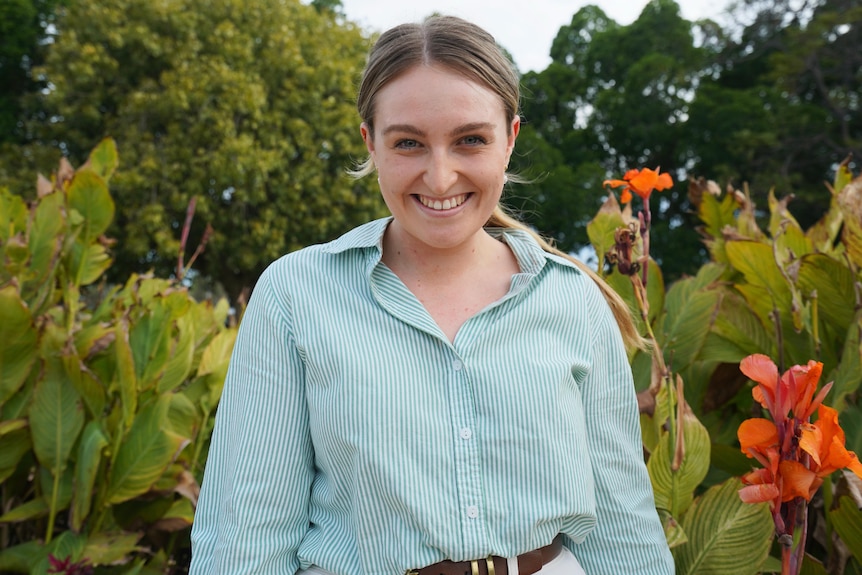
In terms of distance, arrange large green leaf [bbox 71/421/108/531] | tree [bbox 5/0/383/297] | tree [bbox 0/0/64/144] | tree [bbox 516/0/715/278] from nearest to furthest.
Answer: large green leaf [bbox 71/421/108/531] < tree [bbox 5/0/383/297] < tree [bbox 0/0/64/144] < tree [bbox 516/0/715/278]

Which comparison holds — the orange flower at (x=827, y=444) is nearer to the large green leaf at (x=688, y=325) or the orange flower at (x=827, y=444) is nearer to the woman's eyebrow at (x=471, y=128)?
the woman's eyebrow at (x=471, y=128)

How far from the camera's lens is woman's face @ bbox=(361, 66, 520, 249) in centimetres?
129

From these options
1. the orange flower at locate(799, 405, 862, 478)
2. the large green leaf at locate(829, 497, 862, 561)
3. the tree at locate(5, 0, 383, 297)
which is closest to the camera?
the orange flower at locate(799, 405, 862, 478)

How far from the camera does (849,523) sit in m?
1.47

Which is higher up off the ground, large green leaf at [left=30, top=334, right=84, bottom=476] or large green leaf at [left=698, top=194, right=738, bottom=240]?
Result: large green leaf at [left=698, top=194, right=738, bottom=240]

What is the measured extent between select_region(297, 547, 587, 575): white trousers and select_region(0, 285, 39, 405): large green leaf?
1169mm

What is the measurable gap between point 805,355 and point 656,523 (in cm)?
75

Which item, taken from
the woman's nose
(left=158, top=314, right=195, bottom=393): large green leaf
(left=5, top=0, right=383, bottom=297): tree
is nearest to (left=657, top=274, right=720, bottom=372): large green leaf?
the woman's nose

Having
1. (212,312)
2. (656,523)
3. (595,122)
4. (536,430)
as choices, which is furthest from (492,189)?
(595,122)

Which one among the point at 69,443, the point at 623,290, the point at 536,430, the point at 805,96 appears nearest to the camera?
the point at 536,430

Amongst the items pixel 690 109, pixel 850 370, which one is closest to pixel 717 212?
pixel 850 370

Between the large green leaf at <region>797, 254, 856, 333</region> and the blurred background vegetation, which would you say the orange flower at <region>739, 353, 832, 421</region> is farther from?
the blurred background vegetation

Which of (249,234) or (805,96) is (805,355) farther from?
(805,96)

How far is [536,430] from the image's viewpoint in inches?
50.1
